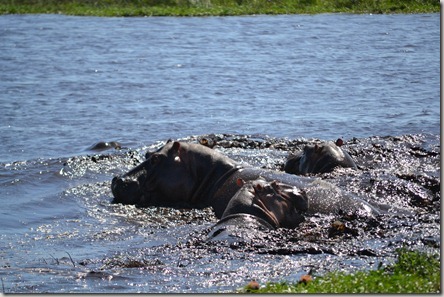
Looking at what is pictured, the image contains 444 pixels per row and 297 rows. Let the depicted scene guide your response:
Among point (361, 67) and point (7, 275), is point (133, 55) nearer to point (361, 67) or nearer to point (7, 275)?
point (361, 67)

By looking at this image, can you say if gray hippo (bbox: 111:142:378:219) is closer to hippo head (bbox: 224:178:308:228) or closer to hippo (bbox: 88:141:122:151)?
hippo head (bbox: 224:178:308:228)

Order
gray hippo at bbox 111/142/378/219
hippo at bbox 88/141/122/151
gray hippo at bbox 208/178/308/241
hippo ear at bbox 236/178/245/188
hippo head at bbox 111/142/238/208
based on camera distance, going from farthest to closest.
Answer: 1. hippo at bbox 88/141/122/151
2. hippo head at bbox 111/142/238/208
3. gray hippo at bbox 111/142/378/219
4. hippo ear at bbox 236/178/245/188
5. gray hippo at bbox 208/178/308/241

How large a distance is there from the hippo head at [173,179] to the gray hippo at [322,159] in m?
1.11

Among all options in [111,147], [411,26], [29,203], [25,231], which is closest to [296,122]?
[111,147]

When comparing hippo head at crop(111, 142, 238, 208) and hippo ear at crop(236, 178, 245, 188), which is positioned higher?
Answer: hippo ear at crop(236, 178, 245, 188)

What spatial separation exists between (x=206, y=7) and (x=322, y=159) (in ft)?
80.9

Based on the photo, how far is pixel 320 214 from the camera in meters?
9.13

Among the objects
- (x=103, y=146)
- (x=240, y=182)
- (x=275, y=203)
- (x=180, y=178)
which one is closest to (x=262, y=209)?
(x=275, y=203)

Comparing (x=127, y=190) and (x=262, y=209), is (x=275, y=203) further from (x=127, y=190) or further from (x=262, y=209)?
(x=127, y=190)

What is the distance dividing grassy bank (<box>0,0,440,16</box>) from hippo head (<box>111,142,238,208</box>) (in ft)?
68.4

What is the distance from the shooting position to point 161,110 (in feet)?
59.3

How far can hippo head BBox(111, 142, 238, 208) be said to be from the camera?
1041 centimetres

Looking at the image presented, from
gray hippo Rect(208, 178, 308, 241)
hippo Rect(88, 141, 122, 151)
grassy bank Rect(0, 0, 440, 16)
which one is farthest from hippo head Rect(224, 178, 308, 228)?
grassy bank Rect(0, 0, 440, 16)

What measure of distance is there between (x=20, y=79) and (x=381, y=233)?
14936 millimetres
